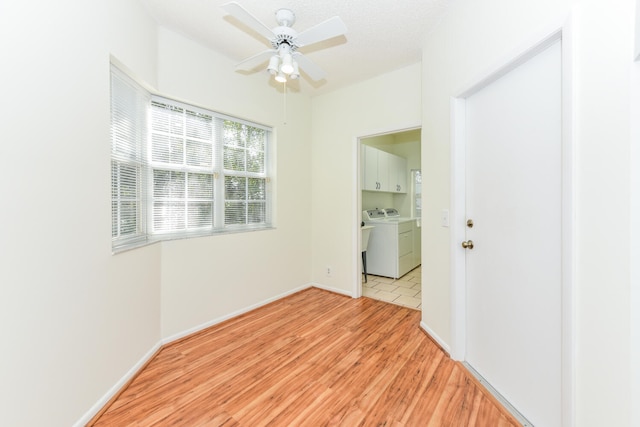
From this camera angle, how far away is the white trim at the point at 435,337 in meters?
2.07

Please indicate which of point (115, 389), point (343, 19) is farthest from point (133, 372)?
point (343, 19)

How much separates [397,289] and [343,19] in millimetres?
3184

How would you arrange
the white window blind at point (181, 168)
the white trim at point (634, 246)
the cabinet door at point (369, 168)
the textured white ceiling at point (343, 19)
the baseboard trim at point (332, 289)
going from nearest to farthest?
the white trim at point (634, 246) < the textured white ceiling at point (343, 19) < the white window blind at point (181, 168) < the baseboard trim at point (332, 289) < the cabinet door at point (369, 168)

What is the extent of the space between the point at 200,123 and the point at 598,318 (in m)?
3.03

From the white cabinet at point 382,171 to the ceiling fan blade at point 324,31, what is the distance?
7.52ft

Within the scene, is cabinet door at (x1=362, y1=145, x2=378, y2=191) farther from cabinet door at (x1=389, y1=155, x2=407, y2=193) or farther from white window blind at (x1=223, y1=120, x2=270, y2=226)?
white window blind at (x1=223, y1=120, x2=270, y2=226)

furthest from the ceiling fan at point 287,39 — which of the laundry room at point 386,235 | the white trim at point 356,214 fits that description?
the laundry room at point 386,235

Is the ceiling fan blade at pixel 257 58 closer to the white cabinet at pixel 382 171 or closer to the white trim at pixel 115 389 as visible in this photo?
the white cabinet at pixel 382 171

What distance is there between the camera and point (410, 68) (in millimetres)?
2805

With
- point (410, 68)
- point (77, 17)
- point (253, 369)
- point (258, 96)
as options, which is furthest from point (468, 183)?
point (77, 17)

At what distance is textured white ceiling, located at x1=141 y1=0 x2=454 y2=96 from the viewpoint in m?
1.93

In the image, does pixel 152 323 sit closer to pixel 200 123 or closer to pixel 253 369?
pixel 253 369

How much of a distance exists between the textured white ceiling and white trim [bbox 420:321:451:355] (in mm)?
2614

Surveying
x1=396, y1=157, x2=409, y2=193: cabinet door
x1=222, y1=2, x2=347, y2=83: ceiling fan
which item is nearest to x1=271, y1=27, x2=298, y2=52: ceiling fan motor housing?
x1=222, y1=2, x2=347, y2=83: ceiling fan
